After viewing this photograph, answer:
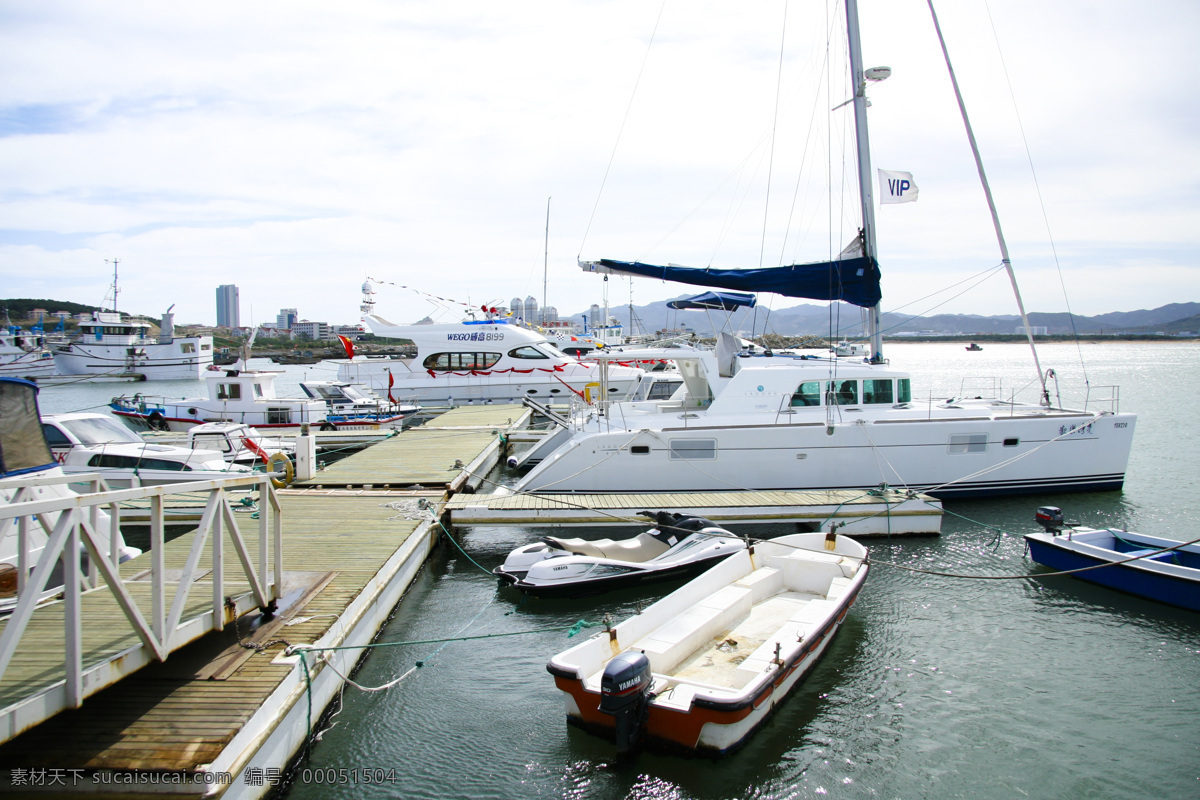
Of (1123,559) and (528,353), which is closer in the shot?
(1123,559)

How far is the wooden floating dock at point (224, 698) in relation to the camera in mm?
4246

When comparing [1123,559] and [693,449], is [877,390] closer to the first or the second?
[693,449]

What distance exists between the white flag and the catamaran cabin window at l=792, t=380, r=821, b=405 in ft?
13.1

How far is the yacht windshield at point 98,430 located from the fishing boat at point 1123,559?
56.4ft

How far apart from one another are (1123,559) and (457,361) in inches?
965

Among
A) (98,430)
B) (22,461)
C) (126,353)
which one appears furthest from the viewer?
(126,353)

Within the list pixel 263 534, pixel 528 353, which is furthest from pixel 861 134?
pixel 528 353

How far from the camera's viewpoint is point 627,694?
5418 millimetres

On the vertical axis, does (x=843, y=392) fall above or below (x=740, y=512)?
above

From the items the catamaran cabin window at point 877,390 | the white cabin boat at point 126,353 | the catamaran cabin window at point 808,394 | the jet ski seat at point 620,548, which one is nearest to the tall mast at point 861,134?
the catamaran cabin window at point 877,390

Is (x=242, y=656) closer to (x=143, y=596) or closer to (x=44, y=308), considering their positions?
(x=143, y=596)

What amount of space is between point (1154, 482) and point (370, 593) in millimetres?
18161

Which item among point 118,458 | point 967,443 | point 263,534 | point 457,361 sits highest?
point 457,361

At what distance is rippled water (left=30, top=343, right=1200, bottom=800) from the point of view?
18.0 ft
